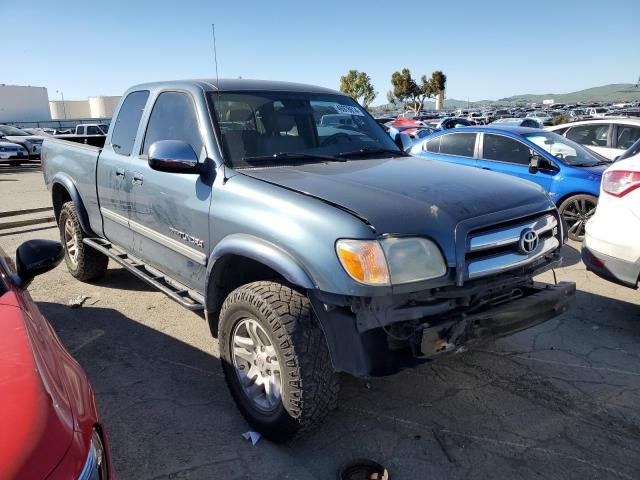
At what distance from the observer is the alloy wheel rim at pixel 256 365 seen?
2.69m

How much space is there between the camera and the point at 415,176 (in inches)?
118

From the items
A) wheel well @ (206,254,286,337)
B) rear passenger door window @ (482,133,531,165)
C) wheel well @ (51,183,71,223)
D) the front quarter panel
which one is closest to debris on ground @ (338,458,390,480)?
the front quarter panel

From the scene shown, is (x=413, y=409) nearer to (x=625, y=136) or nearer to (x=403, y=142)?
(x=403, y=142)

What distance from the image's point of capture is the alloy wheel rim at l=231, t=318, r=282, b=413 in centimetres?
269

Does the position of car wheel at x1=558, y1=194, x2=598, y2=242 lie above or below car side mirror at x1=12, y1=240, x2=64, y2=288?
below

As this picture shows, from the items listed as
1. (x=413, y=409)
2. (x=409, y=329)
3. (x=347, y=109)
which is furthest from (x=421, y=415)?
(x=347, y=109)

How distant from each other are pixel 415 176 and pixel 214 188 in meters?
1.21

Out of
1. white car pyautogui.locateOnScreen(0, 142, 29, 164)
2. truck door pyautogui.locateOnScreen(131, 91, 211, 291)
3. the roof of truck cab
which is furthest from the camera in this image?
white car pyautogui.locateOnScreen(0, 142, 29, 164)

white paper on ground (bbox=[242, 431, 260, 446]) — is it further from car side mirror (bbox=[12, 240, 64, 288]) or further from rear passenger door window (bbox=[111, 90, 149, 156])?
rear passenger door window (bbox=[111, 90, 149, 156])

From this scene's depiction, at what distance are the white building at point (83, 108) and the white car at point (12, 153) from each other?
1956 inches

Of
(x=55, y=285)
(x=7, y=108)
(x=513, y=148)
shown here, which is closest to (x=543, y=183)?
(x=513, y=148)

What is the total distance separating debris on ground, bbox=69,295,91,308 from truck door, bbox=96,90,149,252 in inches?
31.8

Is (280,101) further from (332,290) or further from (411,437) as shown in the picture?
(411,437)

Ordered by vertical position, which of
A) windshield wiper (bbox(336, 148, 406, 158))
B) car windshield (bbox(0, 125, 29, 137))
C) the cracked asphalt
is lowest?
the cracked asphalt
